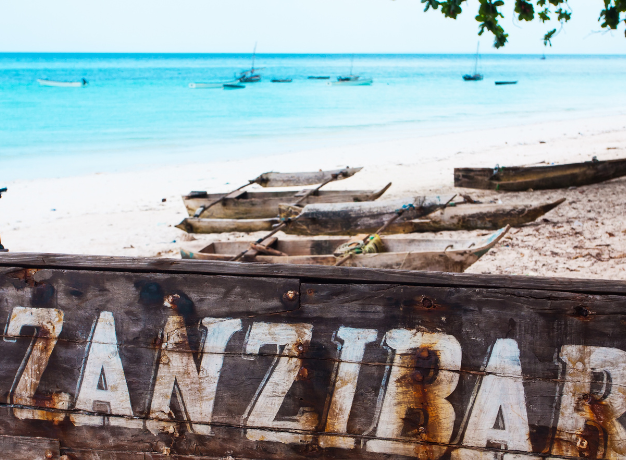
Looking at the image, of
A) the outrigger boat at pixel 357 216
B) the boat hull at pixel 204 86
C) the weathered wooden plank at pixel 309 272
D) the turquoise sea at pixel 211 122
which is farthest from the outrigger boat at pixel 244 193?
the boat hull at pixel 204 86

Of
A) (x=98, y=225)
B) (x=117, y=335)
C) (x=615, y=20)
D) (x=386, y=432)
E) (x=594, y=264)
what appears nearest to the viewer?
(x=386, y=432)

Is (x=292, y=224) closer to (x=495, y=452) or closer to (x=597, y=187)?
(x=495, y=452)

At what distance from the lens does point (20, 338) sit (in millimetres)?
1798

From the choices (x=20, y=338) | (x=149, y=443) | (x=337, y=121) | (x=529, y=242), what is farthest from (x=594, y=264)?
(x=337, y=121)

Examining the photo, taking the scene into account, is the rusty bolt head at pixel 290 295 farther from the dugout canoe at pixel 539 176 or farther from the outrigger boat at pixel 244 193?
the dugout canoe at pixel 539 176

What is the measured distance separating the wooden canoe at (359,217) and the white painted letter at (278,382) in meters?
4.05

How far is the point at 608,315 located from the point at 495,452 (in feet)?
1.80

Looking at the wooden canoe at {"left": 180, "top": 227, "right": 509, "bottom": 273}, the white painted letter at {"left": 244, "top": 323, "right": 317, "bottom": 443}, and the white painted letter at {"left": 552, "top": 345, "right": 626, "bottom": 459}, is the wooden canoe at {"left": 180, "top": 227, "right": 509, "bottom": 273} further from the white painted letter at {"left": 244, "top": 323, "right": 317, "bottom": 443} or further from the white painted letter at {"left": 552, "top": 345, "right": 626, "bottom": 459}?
the white painted letter at {"left": 552, "top": 345, "right": 626, "bottom": 459}

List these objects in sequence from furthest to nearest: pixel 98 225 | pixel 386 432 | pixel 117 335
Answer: pixel 98 225 → pixel 117 335 → pixel 386 432

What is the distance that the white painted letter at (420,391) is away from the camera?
162cm

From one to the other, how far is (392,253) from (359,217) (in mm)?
1781

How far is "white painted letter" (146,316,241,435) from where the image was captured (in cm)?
173

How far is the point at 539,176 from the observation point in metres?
8.18

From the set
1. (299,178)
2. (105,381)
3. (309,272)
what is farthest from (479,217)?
(105,381)
